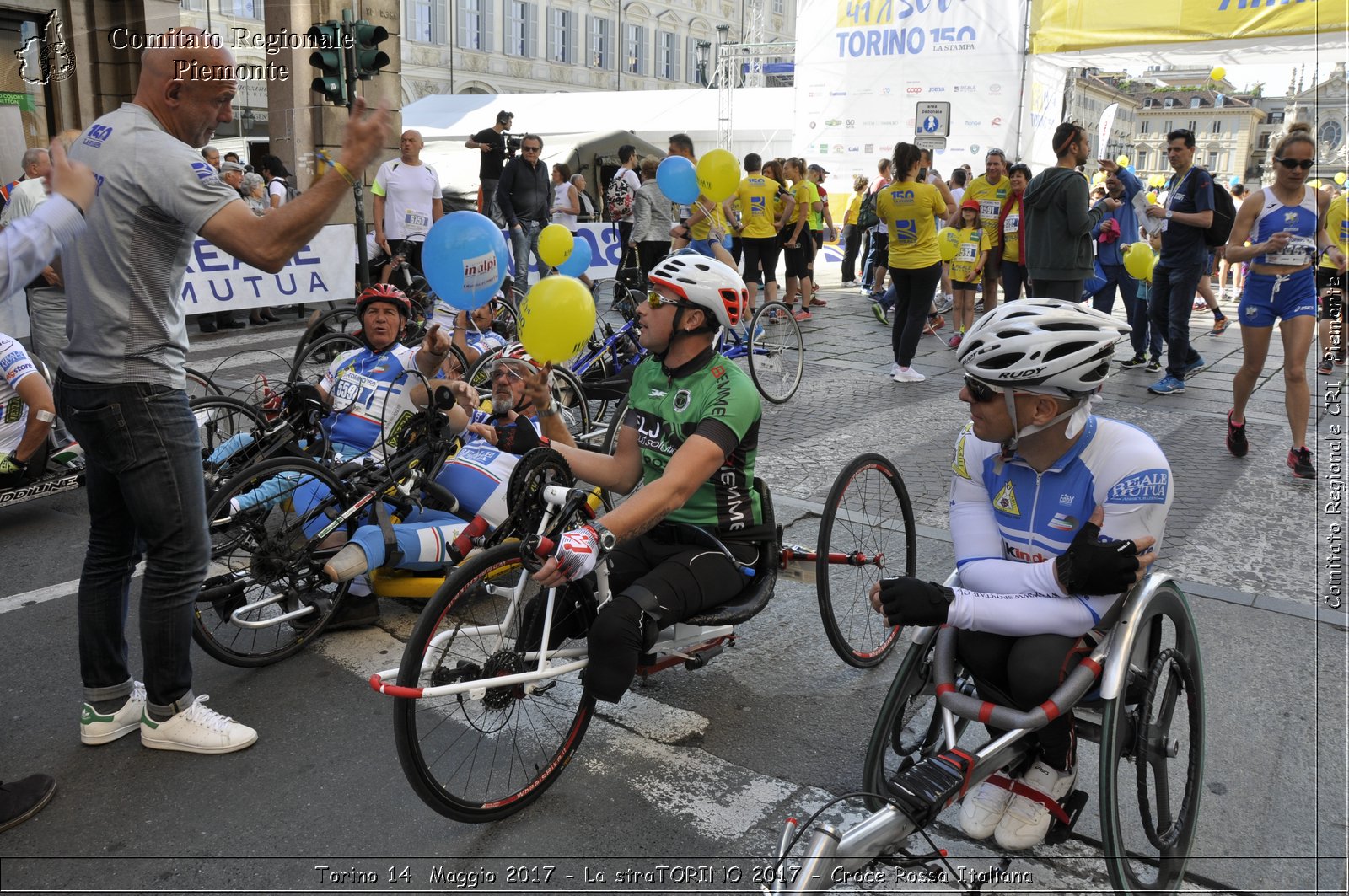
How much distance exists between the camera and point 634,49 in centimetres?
5531

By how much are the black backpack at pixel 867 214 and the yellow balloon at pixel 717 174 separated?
6.60 m

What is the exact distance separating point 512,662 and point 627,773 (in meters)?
0.59

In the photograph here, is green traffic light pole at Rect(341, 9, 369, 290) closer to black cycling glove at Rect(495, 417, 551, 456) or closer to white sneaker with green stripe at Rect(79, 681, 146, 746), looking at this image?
black cycling glove at Rect(495, 417, 551, 456)

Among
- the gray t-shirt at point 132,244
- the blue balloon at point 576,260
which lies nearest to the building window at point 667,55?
the blue balloon at point 576,260

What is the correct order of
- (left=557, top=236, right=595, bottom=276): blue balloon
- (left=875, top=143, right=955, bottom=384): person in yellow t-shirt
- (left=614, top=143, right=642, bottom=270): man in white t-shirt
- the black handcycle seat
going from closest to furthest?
the black handcycle seat, (left=557, top=236, right=595, bottom=276): blue balloon, (left=875, top=143, right=955, bottom=384): person in yellow t-shirt, (left=614, top=143, right=642, bottom=270): man in white t-shirt

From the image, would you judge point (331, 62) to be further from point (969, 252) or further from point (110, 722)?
point (110, 722)

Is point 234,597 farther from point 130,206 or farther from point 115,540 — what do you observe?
point 130,206

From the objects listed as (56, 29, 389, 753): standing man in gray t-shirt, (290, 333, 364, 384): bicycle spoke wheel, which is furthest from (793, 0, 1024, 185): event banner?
(56, 29, 389, 753): standing man in gray t-shirt

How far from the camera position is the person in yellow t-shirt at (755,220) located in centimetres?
1198

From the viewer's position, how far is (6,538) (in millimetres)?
5344

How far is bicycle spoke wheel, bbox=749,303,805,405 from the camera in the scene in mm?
8359

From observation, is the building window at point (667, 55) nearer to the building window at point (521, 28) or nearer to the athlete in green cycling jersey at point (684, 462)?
the building window at point (521, 28)

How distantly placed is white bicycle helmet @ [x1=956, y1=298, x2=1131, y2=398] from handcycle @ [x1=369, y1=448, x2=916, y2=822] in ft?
3.41

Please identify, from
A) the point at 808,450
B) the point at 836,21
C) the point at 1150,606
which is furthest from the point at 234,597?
the point at 836,21
